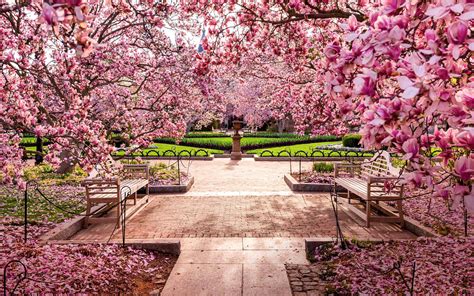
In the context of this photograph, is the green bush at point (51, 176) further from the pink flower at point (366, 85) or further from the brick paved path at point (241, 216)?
the pink flower at point (366, 85)

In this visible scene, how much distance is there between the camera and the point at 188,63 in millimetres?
12828

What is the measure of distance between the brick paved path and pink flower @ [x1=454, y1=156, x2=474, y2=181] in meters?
4.69

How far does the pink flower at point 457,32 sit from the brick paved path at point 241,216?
5.16 metres

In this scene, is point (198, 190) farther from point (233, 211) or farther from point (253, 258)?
point (253, 258)

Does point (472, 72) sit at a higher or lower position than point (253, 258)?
higher

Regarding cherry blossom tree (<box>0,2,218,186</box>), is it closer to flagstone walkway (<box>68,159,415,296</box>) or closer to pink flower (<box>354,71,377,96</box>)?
flagstone walkway (<box>68,159,415,296</box>)

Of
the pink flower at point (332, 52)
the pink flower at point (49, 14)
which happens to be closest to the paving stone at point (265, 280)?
the pink flower at point (332, 52)

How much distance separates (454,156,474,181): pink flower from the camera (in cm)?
213

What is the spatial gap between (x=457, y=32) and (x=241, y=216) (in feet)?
22.2

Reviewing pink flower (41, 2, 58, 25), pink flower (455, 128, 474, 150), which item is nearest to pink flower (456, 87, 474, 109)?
pink flower (455, 128, 474, 150)

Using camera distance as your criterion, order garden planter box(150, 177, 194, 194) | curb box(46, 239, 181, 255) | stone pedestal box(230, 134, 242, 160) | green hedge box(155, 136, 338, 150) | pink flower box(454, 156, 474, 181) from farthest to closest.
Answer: green hedge box(155, 136, 338, 150) → stone pedestal box(230, 134, 242, 160) → garden planter box(150, 177, 194, 194) → curb box(46, 239, 181, 255) → pink flower box(454, 156, 474, 181)

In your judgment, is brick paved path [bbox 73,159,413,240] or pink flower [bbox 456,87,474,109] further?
brick paved path [bbox 73,159,413,240]

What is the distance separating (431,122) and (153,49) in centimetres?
1199

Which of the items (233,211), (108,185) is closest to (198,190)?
(233,211)
